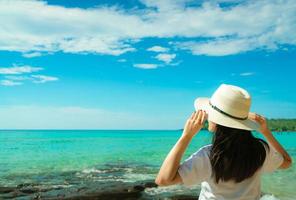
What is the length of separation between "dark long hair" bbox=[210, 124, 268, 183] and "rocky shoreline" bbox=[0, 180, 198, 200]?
12.3 m

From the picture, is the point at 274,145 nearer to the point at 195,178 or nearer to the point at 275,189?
the point at 195,178

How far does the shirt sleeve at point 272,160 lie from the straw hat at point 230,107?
0.89ft

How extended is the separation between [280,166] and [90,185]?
15.5 metres

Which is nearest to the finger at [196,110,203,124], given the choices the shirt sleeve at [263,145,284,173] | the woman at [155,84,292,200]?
the woman at [155,84,292,200]

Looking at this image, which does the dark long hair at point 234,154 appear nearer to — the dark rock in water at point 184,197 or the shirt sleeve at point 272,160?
the shirt sleeve at point 272,160

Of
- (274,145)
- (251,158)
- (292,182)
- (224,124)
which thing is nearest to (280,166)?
(274,145)

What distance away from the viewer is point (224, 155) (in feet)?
10.4

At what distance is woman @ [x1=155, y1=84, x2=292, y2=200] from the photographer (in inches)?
121

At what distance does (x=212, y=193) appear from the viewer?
127 inches

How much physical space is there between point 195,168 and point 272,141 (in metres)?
0.98

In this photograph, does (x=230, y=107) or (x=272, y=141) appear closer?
(x=230, y=107)

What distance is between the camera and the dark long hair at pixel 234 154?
314 centimetres

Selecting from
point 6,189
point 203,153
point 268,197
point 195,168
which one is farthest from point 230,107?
point 6,189

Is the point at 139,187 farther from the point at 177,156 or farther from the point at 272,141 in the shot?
the point at 177,156
